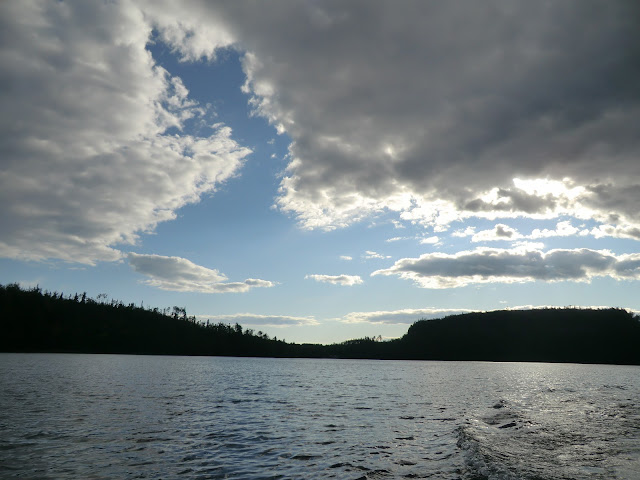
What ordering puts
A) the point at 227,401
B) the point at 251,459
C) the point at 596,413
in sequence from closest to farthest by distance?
1. the point at 251,459
2. the point at 596,413
3. the point at 227,401

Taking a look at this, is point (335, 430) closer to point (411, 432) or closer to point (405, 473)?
point (411, 432)

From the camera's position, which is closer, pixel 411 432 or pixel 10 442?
pixel 10 442

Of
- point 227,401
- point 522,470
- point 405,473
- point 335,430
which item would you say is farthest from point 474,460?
point 227,401

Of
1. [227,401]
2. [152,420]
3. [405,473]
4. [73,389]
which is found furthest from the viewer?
[73,389]

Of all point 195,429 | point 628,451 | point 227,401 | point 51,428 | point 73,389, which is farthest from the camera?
point 73,389

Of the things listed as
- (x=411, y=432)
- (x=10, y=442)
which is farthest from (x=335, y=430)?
(x=10, y=442)

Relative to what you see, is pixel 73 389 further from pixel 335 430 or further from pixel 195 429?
pixel 335 430

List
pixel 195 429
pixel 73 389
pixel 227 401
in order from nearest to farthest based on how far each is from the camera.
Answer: pixel 195 429 → pixel 227 401 → pixel 73 389

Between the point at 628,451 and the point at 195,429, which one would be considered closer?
the point at 628,451

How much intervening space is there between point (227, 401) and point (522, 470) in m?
37.6

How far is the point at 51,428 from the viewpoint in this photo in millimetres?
28297

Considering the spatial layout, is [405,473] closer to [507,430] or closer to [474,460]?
[474,460]

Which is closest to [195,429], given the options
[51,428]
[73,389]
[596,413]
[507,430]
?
[51,428]

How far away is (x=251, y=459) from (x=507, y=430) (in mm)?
22323
